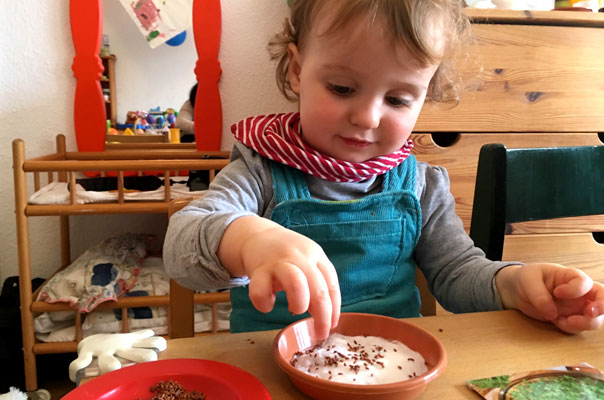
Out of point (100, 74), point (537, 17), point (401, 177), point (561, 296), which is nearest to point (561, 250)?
point (537, 17)

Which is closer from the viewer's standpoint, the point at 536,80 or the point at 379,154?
the point at 379,154

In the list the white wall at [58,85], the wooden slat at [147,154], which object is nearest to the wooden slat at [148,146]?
the wooden slat at [147,154]

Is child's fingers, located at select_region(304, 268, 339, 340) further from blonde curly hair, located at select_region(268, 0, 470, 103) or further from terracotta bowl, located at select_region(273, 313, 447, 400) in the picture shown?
blonde curly hair, located at select_region(268, 0, 470, 103)

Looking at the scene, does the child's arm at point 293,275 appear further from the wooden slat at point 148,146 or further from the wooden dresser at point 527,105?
the wooden slat at point 148,146

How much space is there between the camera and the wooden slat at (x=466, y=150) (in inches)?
53.0

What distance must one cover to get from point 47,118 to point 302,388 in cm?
167

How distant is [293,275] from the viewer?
336 mm

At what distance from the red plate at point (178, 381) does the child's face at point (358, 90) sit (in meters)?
0.36

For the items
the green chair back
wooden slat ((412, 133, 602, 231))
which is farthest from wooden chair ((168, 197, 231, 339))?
wooden slat ((412, 133, 602, 231))

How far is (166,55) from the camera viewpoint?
1718 mm

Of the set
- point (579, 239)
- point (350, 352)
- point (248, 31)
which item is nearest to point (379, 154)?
point (350, 352)

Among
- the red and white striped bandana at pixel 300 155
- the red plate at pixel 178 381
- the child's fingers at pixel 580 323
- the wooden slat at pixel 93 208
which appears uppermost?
the red and white striped bandana at pixel 300 155

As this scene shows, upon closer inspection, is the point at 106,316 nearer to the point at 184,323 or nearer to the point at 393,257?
the point at 184,323

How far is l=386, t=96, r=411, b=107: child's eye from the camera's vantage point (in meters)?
0.64
